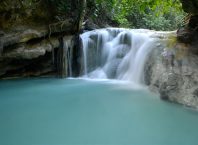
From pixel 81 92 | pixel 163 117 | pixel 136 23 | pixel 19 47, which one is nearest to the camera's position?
pixel 163 117

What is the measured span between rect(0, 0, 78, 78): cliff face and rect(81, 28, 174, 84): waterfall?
0.82m

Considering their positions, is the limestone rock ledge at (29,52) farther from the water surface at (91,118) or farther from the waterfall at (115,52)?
the water surface at (91,118)

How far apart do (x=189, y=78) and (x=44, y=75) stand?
6.48 m

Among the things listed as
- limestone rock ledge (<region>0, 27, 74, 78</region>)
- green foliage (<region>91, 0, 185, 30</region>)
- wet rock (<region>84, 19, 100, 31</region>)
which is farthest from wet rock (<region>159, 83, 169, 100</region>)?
green foliage (<region>91, 0, 185, 30</region>)

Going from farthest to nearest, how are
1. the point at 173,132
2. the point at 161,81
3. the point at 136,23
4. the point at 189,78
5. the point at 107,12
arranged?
the point at 136,23, the point at 107,12, the point at 161,81, the point at 189,78, the point at 173,132

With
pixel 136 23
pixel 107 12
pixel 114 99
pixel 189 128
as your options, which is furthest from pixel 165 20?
pixel 189 128

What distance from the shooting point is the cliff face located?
33.5 ft

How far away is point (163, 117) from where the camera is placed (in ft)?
21.2

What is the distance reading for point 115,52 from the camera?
461 inches

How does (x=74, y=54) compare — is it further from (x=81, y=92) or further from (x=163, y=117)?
(x=163, y=117)

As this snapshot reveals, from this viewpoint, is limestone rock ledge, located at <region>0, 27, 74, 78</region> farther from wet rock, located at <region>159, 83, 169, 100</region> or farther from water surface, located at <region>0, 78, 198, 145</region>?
wet rock, located at <region>159, 83, 169, 100</region>

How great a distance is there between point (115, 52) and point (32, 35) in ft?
10.3

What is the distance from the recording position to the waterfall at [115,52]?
10.4 m

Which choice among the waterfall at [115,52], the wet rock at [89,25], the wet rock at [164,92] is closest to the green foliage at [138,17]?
the wet rock at [89,25]
